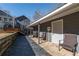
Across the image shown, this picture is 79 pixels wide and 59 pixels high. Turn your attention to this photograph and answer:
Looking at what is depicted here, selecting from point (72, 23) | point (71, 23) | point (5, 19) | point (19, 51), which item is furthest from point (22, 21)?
point (72, 23)

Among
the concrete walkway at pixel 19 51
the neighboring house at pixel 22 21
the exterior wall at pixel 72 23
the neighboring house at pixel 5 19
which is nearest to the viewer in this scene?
the exterior wall at pixel 72 23

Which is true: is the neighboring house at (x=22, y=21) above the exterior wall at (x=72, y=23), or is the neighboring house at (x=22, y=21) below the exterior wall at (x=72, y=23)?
above

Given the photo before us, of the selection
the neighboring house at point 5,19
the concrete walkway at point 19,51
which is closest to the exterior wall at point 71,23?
the concrete walkway at point 19,51

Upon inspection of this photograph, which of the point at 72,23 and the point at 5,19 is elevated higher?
the point at 5,19

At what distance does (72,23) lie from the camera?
724 cm

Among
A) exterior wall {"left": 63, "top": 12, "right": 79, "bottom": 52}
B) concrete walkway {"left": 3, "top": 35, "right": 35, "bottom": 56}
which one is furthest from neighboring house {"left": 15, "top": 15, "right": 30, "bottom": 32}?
exterior wall {"left": 63, "top": 12, "right": 79, "bottom": 52}

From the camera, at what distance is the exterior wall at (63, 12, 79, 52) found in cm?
675

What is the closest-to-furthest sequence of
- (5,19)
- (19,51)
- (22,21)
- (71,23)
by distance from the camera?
(71,23) < (19,51) < (5,19) < (22,21)

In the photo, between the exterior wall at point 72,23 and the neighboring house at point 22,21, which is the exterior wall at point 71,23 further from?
the neighboring house at point 22,21

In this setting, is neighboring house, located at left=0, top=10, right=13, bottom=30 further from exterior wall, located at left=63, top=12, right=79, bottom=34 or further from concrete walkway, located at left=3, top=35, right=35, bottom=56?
exterior wall, located at left=63, top=12, right=79, bottom=34

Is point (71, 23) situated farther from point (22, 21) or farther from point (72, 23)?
point (22, 21)

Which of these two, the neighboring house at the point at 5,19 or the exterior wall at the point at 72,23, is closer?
the exterior wall at the point at 72,23

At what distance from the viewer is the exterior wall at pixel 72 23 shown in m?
6.75

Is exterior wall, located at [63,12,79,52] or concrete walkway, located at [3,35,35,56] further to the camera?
concrete walkway, located at [3,35,35,56]
